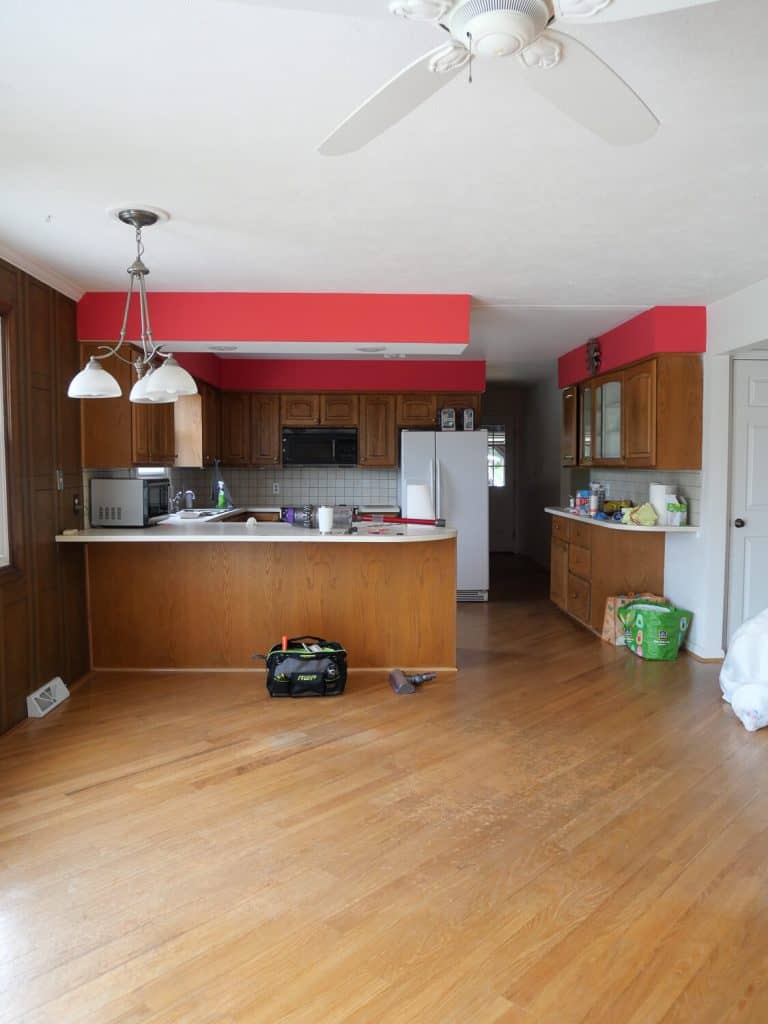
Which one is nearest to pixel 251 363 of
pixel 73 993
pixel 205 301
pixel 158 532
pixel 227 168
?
pixel 205 301

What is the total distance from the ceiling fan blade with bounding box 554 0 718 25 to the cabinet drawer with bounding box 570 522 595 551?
464 centimetres

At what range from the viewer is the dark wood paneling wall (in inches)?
138

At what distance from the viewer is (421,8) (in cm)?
126

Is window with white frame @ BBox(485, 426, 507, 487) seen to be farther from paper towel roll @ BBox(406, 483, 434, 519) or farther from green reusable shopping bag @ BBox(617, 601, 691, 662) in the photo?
green reusable shopping bag @ BBox(617, 601, 691, 662)

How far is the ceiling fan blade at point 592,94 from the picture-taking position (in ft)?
4.49

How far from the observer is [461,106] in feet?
6.82

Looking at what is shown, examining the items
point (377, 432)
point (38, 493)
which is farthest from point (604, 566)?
point (38, 493)

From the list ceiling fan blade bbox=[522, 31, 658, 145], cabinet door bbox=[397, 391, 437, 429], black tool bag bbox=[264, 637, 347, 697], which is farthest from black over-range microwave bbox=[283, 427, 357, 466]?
ceiling fan blade bbox=[522, 31, 658, 145]

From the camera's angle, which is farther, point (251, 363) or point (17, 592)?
point (251, 363)

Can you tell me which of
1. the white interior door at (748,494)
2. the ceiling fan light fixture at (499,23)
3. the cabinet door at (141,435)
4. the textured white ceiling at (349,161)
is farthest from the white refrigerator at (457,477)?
the ceiling fan light fixture at (499,23)

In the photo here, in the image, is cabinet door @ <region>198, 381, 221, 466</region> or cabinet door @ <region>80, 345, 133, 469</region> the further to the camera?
cabinet door @ <region>198, 381, 221, 466</region>

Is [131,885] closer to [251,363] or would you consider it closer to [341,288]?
[341,288]

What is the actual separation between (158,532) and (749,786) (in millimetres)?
3286

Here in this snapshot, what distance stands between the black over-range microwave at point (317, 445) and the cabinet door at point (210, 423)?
668 millimetres
